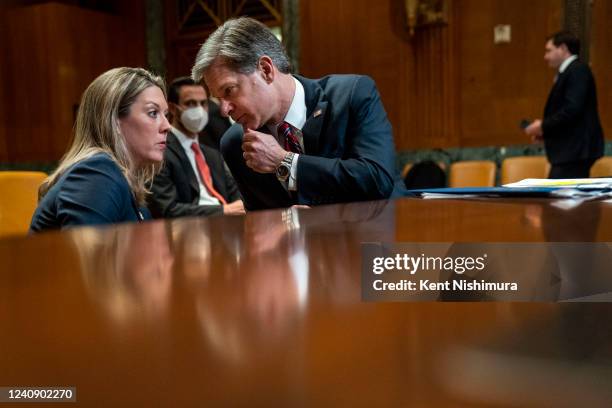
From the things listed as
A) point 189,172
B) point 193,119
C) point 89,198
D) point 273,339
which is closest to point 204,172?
point 189,172

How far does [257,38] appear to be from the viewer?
1.87 m

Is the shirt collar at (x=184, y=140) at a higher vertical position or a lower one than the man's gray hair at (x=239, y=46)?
lower

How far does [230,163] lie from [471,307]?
67.1 inches

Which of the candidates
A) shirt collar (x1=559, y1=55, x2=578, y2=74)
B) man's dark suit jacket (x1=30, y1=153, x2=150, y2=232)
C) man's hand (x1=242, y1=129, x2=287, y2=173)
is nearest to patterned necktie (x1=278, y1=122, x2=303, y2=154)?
man's hand (x1=242, y1=129, x2=287, y2=173)

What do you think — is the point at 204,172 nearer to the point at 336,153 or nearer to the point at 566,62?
the point at 336,153

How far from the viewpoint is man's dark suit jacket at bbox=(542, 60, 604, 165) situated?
402cm

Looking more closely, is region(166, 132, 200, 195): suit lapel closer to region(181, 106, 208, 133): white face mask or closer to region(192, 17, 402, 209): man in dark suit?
region(181, 106, 208, 133): white face mask

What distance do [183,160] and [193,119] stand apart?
1.15 ft

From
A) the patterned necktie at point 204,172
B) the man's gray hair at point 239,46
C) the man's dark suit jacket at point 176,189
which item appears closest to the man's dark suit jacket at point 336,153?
the man's gray hair at point 239,46

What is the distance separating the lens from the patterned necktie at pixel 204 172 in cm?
320

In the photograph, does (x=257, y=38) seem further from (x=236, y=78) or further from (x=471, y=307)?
(x=471, y=307)

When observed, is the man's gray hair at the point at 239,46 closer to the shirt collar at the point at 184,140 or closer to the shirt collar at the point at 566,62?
the shirt collar at the point at 184,140

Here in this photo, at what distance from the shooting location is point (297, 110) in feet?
6.18

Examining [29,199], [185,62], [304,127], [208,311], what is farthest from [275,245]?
[185,62]
